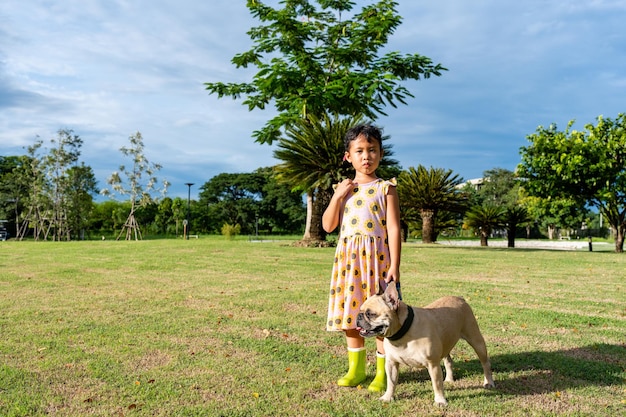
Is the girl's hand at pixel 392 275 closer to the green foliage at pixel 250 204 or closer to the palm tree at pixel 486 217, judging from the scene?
the palm tree at pixel 486 217

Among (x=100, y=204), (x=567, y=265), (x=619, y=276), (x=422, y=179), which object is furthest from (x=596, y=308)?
(x=100, y=204)

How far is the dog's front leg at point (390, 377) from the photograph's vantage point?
3691mm

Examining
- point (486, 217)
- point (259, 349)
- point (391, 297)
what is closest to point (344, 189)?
point (391, 297)

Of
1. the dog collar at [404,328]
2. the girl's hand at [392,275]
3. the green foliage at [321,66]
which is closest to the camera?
the dog collar at [404,328]

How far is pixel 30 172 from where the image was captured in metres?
44.5

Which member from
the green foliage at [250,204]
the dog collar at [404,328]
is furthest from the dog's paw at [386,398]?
the green foliage at [250,204]

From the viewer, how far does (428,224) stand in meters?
27.3

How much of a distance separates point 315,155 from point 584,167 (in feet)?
43.4

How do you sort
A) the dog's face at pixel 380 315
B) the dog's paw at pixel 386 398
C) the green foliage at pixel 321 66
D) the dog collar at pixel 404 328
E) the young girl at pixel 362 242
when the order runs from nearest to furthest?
the dog's face at pixel 380 315 < the dog collar at pixel 404 328 < the dog's paw at pixel 386 398 < the young girl at pixel 362 242 < the green foliage at pixel 321 66

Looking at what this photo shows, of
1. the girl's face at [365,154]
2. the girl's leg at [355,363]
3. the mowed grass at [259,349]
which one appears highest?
the girl's face at [365,154]

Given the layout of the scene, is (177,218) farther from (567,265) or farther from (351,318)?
(351,318)

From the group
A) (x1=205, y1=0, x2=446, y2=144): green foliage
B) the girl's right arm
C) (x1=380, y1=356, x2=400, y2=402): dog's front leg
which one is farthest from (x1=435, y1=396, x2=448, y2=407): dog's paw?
(x1=205, y1=0, x2=446, y2=144): green foliage

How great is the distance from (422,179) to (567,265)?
11.6 meters

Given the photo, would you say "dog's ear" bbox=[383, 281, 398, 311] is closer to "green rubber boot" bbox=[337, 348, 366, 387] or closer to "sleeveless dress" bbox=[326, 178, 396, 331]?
"sleeveless dress" bbox=[326, 178, 396, 331]
